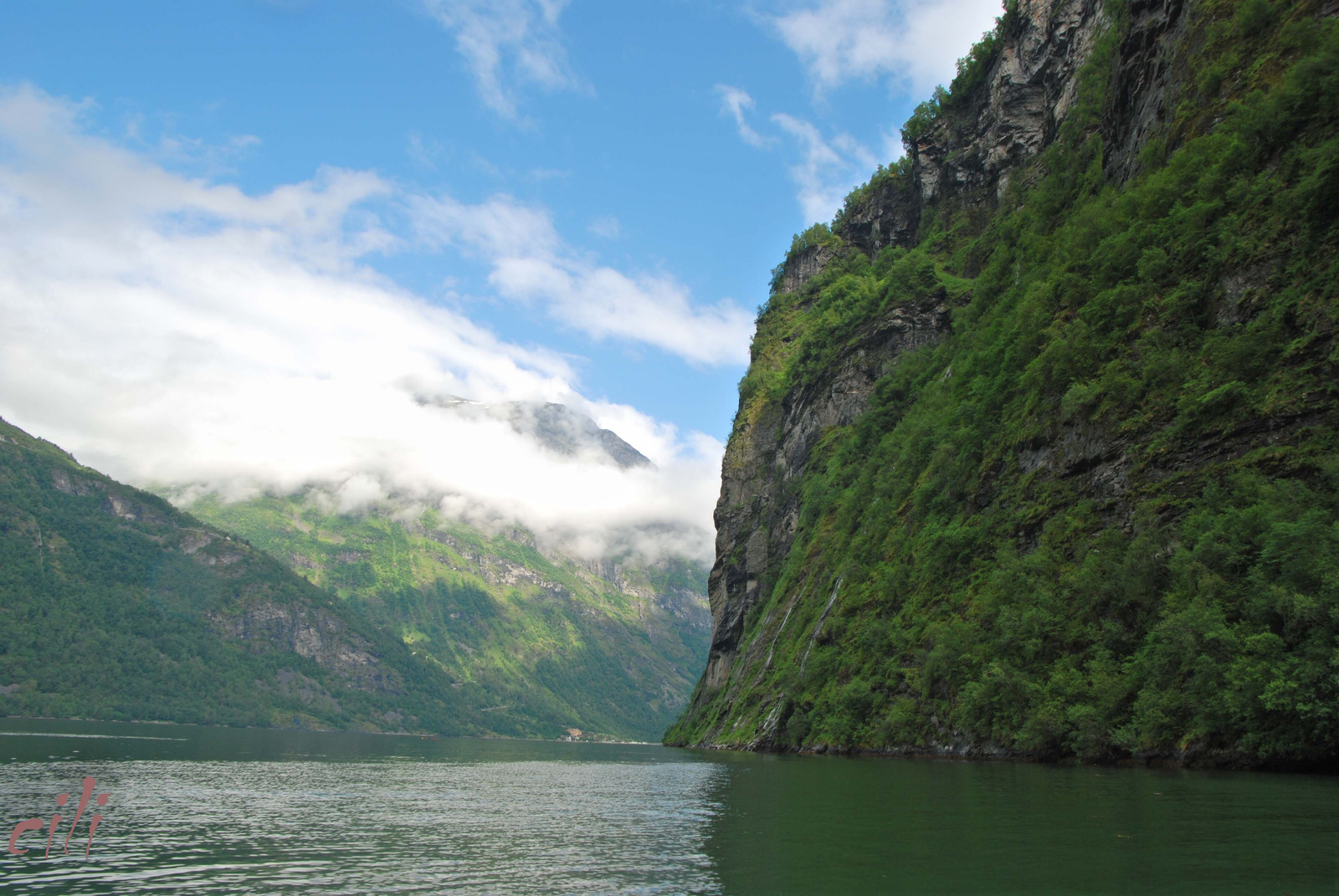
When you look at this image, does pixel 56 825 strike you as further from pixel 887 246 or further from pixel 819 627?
pixel 887 246

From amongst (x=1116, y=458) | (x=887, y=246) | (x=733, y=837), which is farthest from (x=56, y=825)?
(x=887, y=246)

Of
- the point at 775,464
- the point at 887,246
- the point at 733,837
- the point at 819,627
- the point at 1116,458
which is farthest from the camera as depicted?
the point at 887,246

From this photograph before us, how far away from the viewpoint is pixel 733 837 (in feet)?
76.0

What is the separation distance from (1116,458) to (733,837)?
3549 cm

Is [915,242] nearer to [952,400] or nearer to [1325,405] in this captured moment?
[952,400]

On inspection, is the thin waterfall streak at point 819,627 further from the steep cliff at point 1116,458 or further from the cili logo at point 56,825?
the cili logo at point 56,825

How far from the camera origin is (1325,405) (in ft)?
116

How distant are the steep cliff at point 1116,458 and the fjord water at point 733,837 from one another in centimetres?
505

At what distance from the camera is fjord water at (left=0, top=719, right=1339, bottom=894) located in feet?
53.3

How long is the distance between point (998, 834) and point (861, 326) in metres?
103

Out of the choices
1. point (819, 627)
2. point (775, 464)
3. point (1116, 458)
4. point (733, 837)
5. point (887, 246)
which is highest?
point (887, 246)

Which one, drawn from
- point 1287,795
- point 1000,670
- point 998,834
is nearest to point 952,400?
point 1000,670

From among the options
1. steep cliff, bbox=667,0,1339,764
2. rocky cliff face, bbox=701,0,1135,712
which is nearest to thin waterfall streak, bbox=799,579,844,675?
steep cliff, bbox=667,0,1339,764

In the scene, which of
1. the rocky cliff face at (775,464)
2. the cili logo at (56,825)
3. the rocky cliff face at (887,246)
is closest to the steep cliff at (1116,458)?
the rocky cliff face at (887,246)
